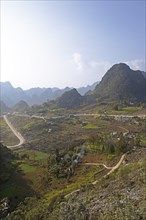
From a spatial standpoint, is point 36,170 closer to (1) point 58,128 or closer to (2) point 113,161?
(2) point 113,161

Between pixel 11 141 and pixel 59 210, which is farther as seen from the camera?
pixel 11 141

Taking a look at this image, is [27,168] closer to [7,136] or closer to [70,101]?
[7,136]

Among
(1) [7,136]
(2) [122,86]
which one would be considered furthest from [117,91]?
(1) [7,136]

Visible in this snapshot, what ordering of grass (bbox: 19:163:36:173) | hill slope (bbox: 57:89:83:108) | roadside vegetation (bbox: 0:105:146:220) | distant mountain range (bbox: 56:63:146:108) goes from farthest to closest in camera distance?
1. hill slope (bbox: 57:89:83:108)
2. distant mountain range (bbox: 56:63:146:108)
3. grass (bbox: 19:163:36:173)
4. roadside vegetation (bbox: 0:105:146:220)

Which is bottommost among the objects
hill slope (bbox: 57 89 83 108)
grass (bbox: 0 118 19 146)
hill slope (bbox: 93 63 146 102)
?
grass (bbox: 0 118 19 146)

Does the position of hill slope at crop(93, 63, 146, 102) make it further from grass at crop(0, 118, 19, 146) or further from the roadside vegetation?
the roadside vegetation

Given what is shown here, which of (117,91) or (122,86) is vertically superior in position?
(122,86)

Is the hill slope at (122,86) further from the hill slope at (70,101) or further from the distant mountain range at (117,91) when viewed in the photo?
the hill slope at (70,101)

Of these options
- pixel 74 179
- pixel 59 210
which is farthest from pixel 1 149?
pixel 59 210

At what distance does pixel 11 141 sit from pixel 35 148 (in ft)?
60.7

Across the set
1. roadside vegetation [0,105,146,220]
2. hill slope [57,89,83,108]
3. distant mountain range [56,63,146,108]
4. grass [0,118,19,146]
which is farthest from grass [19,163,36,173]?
hill slope [57,89,83,108]

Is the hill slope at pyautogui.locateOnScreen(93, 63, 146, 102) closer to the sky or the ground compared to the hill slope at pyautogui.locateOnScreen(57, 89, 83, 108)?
closer to the sky

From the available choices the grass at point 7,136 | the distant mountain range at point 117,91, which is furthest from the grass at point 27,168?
the distant mountain range at point 117,91

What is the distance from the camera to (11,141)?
90.1 metres
